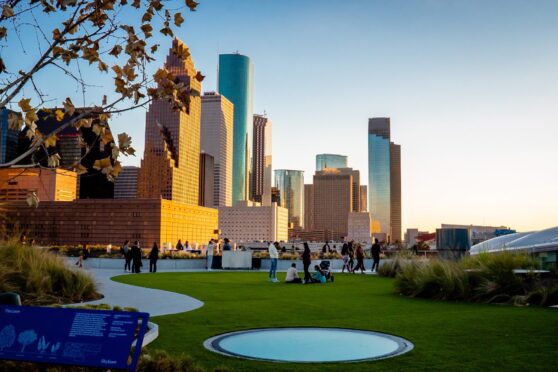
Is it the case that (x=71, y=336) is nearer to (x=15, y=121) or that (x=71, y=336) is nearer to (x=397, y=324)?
(x=15, y=121)

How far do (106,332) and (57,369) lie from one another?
4.20 feet

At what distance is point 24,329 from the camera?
4535mm

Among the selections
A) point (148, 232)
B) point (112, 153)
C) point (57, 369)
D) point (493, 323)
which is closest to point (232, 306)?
point (493, 323)

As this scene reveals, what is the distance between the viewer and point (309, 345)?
24.5ft

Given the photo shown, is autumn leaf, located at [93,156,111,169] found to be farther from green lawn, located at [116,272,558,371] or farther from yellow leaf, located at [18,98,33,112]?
green lawn, located at [116,272,558,371]

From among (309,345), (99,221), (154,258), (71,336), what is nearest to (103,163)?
(71,336)

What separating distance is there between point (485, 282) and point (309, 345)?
25.8 feet

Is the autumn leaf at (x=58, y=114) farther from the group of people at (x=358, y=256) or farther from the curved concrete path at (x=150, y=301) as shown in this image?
the group of people at (x=358, y=256)

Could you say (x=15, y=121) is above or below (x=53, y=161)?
above

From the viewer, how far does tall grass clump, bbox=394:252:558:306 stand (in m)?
12.8

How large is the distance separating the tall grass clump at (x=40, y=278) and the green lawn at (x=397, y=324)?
2.84 m

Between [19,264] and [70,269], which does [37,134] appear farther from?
[70,269]

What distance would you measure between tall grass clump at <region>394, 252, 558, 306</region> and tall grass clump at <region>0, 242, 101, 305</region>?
843cm

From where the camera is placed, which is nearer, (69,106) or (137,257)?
(69,106)
